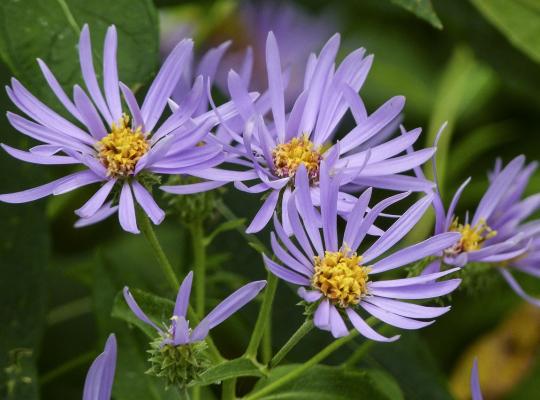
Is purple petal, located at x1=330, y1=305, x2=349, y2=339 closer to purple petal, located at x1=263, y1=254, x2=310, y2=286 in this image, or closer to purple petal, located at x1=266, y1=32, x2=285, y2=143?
purple petal, located at x1=263, y1=254, x2=310, y2=286

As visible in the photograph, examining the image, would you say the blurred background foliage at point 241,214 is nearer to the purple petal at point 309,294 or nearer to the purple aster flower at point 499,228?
the purple aster flower at point 499,228

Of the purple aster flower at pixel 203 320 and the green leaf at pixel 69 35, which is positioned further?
the green leaf at pixel 69 35

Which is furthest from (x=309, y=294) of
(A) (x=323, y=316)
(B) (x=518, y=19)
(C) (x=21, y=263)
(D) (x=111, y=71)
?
(B) (x=518, y=19)

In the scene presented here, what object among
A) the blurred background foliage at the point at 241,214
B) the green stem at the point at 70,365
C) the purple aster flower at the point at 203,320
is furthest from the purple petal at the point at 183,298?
the green stem at the point at 70,365

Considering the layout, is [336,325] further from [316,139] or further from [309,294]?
[316,139]

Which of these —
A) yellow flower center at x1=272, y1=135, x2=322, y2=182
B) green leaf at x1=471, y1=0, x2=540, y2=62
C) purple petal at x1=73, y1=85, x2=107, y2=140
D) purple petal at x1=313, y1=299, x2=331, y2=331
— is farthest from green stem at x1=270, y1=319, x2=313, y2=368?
green leaf at x1=471, y1=0, x2=540, y2=62

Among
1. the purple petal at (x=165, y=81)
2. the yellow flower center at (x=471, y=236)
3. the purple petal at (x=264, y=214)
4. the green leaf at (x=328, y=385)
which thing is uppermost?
the purple petal at (x=165, y=81)
